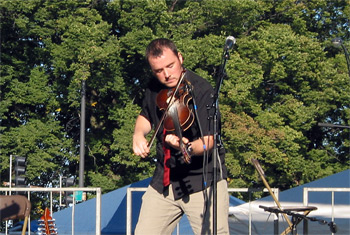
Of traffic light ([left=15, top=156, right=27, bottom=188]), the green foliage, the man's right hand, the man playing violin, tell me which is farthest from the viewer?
the green foliage

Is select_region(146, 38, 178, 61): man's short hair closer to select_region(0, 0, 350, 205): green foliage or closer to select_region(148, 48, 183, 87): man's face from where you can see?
select_region(148, 48, 183, 87): man's face

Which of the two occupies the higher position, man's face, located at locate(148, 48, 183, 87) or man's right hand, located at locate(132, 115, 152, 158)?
man's face, located at locate(148, 48, 183, 87)

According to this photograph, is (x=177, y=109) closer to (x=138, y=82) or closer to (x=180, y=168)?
(x=180, y=168)

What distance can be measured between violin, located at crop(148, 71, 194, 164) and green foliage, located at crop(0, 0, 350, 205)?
22.8 m

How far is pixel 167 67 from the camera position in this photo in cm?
458

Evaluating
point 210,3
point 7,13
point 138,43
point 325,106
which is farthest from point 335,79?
point 7,13

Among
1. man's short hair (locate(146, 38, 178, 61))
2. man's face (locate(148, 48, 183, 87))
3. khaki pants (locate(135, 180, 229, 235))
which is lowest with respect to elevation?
khaki pants (locate(135, 180, 229, 235))

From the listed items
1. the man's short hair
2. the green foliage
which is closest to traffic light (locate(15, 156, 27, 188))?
the green foliage

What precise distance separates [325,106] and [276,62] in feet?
10.6

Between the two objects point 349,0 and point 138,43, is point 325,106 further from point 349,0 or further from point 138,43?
point 138,43

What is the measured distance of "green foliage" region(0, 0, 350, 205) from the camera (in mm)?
28500

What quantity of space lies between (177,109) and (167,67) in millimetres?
327

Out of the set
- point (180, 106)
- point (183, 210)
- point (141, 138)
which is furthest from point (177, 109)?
point (183, 210)

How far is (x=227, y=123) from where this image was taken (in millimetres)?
28922
